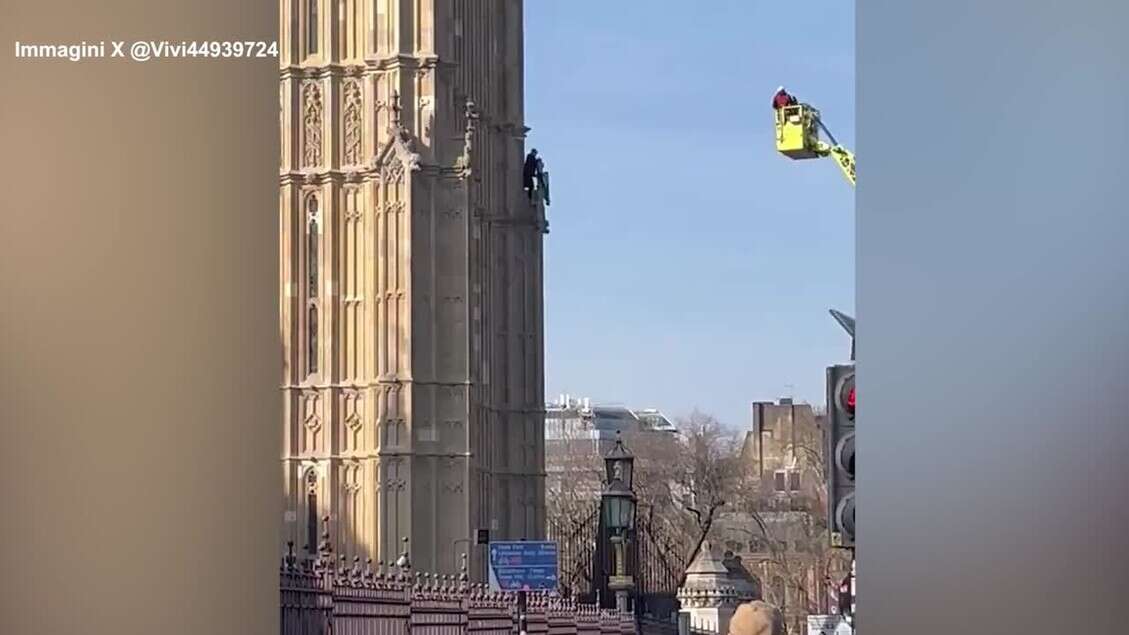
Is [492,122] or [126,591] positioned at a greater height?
[492,122]

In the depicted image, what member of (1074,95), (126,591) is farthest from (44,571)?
(1074,95)

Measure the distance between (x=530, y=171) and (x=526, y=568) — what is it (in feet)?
3.30

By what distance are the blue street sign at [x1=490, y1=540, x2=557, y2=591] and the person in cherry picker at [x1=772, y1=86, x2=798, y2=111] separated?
124 cm

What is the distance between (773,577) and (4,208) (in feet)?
6.56

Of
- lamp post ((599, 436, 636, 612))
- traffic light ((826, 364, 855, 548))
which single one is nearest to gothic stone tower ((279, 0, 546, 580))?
lamp post ((599, 436, 636, 612))

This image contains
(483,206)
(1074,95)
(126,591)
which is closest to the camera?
(1074,95)

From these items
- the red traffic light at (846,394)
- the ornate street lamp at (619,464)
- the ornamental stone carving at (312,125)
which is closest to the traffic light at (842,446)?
the red traffic light at (846,394)

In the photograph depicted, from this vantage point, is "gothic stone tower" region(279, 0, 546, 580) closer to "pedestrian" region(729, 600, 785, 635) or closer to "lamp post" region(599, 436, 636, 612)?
"lamp post" region(599, 436, 636, 612)

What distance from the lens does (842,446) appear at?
3047 millimetres

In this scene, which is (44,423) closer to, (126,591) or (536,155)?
(126,591)

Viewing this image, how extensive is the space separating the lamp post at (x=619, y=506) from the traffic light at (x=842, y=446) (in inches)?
39.9

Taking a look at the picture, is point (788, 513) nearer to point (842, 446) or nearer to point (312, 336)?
point (842, 446)

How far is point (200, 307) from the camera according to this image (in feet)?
10.7

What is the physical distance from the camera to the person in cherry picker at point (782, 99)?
146 inches
